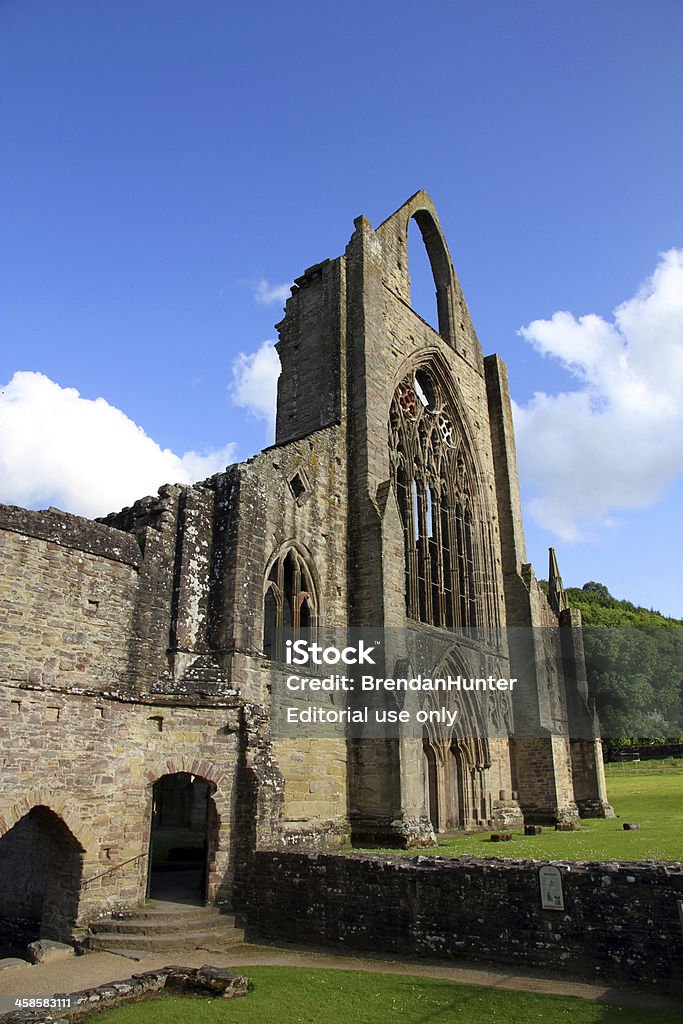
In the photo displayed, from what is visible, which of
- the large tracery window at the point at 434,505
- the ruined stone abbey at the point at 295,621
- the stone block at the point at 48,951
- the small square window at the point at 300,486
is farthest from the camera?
the large tracery window at the point at 434,505

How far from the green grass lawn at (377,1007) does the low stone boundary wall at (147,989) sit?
0.16 metres

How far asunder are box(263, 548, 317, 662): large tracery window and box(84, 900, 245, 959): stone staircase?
6.03 meters

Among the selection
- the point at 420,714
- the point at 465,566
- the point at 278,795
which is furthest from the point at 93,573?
the point at 465,566

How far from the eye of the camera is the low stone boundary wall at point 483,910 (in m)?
7.65

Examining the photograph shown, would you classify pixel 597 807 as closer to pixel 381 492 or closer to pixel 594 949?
pixel 381 492

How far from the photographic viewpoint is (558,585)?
94.6 ft

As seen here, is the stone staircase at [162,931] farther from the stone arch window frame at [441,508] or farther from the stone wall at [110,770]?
the stone arch window frame at [441,508]

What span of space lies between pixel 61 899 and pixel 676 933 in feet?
26.3

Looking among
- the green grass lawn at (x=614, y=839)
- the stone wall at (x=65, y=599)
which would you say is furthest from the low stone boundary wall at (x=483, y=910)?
the stone wall at (x=65, y=599)

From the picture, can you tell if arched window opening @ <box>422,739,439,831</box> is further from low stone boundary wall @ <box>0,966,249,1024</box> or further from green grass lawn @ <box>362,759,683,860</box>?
low stone boundary wall @ <box>0,966,249,1024</box>

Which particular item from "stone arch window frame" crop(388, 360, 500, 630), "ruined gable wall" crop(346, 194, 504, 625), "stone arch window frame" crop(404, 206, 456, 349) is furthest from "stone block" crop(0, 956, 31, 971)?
"stone arch window frame" crop(404, 206, 456, 349)

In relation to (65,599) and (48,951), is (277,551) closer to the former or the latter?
(65,599)

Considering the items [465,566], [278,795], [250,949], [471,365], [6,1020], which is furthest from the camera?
[471,365]

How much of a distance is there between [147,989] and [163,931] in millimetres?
2091
